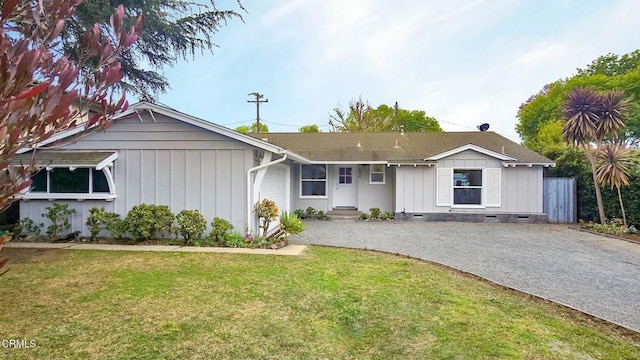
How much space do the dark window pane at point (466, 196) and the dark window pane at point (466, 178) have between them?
252mm

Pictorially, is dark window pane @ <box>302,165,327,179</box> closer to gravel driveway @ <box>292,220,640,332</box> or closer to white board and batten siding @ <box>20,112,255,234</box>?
gravel driveway @ <box>292,220,640,332</box>

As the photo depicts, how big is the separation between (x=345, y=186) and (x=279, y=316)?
11.5 meters

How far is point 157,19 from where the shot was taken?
764cm

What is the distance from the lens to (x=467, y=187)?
46.1 ft

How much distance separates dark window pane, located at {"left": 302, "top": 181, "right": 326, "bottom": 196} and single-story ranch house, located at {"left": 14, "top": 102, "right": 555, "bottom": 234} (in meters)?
0.05

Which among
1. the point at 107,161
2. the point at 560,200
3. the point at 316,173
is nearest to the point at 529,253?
the point at 560,200

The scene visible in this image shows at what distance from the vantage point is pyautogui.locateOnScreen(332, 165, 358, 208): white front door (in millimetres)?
15469

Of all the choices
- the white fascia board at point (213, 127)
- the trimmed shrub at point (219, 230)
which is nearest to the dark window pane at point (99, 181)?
the white fascia board at point (213, 127)

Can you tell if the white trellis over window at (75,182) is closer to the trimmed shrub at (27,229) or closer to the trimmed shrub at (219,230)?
the trimmed shrub at (27,229)

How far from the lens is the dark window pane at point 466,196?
14.0m

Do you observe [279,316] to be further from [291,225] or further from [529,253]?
[529,253]

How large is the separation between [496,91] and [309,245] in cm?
1944

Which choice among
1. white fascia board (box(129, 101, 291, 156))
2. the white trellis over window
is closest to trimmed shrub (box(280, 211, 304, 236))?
white fascia board (box(129, 101, 291, 156))

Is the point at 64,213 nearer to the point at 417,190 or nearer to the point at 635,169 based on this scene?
the point at 417,190
